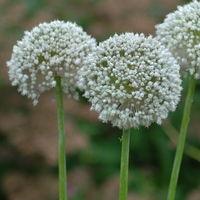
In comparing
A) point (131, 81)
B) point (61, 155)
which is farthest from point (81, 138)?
point (131, 81)

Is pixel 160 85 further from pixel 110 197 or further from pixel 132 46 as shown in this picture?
pixel 110 197

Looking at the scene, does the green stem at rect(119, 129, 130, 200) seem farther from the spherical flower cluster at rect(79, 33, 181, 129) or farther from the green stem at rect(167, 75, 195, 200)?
the green stem at rect(167, 75, 195, 200)

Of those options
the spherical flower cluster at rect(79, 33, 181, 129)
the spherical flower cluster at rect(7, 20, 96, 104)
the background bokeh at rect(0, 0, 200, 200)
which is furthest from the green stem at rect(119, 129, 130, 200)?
the background bokeh at rect(0, 0, 200, 200)

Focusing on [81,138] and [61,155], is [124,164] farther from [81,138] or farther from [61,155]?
[81,138]

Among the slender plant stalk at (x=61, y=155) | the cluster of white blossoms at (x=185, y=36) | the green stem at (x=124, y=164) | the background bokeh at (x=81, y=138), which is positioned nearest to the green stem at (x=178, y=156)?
the cluster of white blossoms at (x=185, y=36)

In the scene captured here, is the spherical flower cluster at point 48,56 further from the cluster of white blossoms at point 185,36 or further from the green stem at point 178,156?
the green stem at point 178,156

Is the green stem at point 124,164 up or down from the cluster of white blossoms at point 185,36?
down

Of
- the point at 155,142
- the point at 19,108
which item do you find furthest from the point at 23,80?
the point at 155,142
